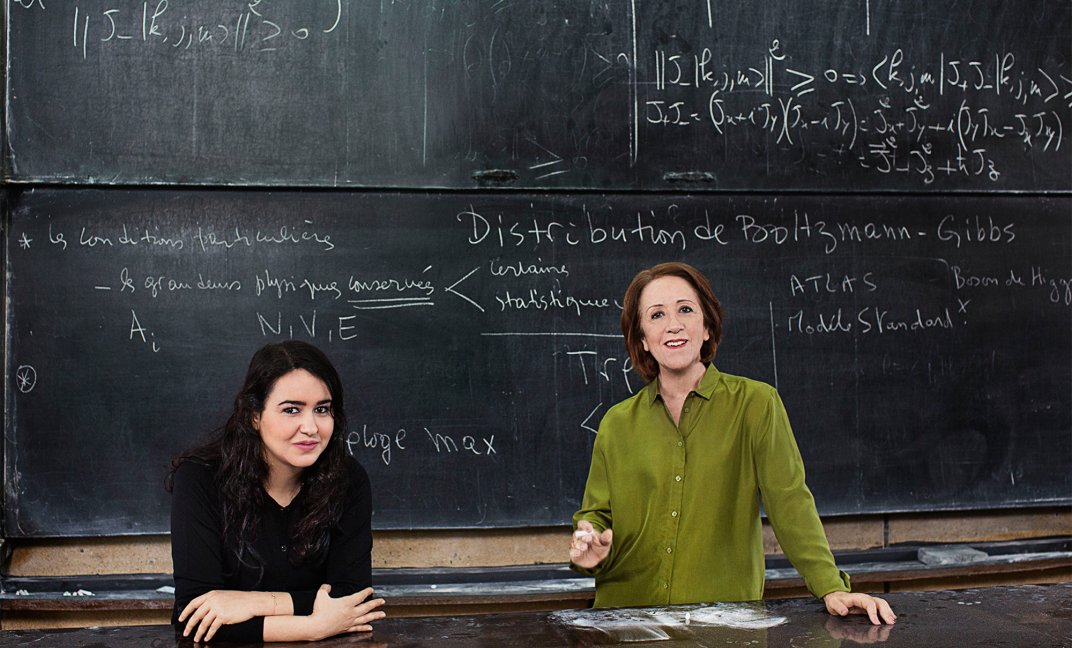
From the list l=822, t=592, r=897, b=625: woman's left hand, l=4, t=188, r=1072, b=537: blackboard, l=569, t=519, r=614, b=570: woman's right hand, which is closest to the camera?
l=822, t=592, r=897, b=625: woman's left hand

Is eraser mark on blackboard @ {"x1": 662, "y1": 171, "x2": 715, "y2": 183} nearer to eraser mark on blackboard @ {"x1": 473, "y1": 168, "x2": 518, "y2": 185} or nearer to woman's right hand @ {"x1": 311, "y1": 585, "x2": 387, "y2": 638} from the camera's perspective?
A: eraser mark on blackboard @ {"x1": 473, "y1": 168, "x2": 518, "y2": 185}

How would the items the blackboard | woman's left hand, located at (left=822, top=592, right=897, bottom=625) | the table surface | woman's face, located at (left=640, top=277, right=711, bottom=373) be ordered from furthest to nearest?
the blackboard → woman's face, located at (left=640, top=277, right=711, bottom=373) → woman's left hand, located at (left=822, top=592, right=897, bottom=625) → the table surface

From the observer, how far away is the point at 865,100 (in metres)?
3.40

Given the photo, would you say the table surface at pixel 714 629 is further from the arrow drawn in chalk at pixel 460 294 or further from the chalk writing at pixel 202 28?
the chalk writing at pixel 202 28

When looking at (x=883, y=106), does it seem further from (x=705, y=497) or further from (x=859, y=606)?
(x=859, y=606)

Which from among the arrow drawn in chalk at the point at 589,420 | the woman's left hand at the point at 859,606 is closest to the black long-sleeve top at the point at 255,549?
the woman's left hand at the point at 859,606

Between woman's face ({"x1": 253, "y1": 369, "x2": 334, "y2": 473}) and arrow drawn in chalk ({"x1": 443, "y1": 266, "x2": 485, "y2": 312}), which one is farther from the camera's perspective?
arrow drawn in chalk ({"x1": 443, "y1": 266, "x2": 485, "y2": 312})

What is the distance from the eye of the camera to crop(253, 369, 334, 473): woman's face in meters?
1.94

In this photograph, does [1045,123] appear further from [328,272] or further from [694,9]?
[328,272]

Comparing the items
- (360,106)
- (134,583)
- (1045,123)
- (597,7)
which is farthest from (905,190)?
(134,583)

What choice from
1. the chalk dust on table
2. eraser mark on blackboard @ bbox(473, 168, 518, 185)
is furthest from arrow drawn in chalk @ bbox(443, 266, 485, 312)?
the chalk dust on table

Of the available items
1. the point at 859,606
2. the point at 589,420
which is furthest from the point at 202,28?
the point at 859,606

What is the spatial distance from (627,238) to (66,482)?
1979 mm

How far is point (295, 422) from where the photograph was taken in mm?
1945
